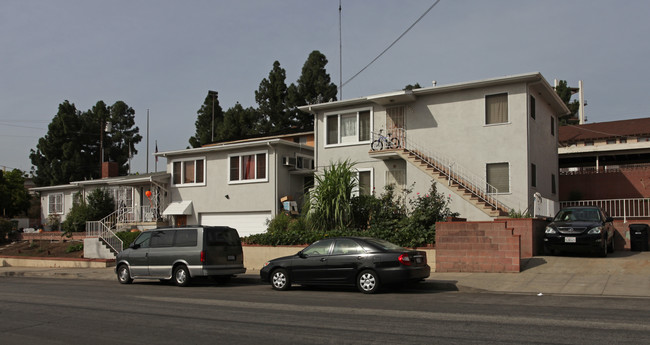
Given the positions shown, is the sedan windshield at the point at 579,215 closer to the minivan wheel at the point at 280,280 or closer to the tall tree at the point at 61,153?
the minivan wheel at the point at 280,280

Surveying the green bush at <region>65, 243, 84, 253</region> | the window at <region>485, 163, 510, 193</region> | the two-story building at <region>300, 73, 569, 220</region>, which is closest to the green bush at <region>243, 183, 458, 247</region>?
the two-story building at <region>300, 73, 569, 220</region>

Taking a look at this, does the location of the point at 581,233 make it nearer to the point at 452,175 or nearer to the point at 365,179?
the point at 452,175

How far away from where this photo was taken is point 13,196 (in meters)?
47.4

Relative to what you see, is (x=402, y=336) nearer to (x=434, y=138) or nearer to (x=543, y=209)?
(x=543, y=209)

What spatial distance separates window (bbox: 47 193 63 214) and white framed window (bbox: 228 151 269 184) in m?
18.7

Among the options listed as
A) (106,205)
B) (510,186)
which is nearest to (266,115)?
(106,205)

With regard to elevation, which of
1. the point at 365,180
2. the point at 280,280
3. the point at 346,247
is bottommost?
the point at 280,280

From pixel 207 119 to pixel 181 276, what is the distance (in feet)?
137

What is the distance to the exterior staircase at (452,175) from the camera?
20.3 m

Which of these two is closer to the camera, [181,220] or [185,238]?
[185,238]

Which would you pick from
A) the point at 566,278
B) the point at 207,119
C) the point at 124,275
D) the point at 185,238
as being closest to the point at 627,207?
the point at 566,278

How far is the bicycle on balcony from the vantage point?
23.5 m

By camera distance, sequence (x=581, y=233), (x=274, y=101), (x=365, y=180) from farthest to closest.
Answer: (x=274, y=101) < (x=365, y=180) < (x=581, y=233)

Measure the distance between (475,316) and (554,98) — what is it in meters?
17.6
